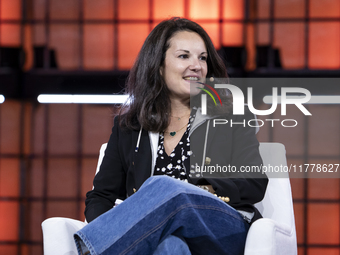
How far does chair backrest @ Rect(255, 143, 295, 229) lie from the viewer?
59.6 inches

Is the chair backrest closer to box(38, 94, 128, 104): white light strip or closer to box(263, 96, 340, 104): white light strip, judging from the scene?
box(263, 96, 340, 104): white light strip

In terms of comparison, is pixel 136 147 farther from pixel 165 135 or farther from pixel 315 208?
pixel 315 208

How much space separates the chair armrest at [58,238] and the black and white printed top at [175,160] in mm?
419

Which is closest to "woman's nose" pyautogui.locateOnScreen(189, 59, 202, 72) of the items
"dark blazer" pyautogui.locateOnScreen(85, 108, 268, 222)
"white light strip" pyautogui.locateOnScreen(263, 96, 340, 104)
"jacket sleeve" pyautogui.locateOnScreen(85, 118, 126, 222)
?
"dark blazer" pyautogui.locateOnScreen(85, 108, 268, 222)

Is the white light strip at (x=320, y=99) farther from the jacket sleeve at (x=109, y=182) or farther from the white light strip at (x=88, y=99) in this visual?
the jacket sleeve at (x=109, y=182)

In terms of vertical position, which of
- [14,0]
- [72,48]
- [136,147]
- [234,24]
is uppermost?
[14,0]

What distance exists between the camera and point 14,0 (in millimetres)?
2492

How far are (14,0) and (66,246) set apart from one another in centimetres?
188

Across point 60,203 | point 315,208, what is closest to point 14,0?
point 60,203

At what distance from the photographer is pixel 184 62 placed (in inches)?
62.9

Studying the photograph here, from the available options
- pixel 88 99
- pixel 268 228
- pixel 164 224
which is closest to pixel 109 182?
pixel 164 224

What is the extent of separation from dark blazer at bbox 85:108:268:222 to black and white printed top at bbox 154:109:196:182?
0.09ft

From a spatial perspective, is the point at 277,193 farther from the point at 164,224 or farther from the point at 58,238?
the point at 58,238

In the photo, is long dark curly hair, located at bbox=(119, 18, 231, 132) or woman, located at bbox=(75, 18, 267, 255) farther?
long dark curly hair, located at bbox=(119, 18, 231, 132)
